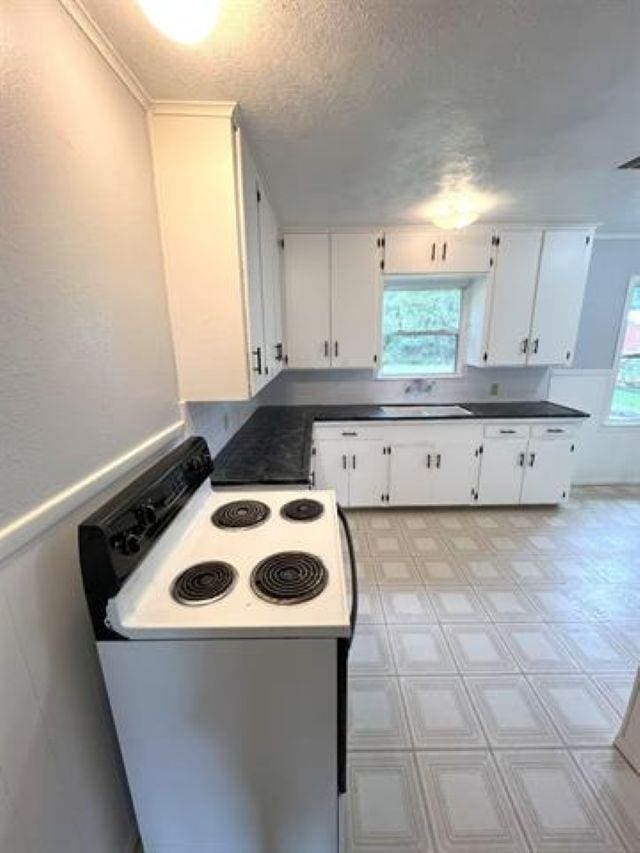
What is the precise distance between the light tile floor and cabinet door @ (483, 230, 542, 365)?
155cm

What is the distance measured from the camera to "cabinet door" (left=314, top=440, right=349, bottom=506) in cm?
313

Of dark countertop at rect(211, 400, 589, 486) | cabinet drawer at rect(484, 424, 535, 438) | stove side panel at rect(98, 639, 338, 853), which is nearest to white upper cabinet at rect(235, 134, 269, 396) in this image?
dark countertop at rect(211, 400, 589, 486)

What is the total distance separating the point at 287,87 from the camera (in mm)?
1216

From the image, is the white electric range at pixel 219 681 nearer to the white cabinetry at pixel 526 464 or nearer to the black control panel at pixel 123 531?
the black control panel at pixel 123 531

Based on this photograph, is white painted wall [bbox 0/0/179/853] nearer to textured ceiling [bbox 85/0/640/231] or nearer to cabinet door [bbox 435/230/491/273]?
textured ceiling [bbox 85/0/640/231]

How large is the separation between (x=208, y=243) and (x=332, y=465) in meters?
2.10

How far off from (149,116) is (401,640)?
100 inches

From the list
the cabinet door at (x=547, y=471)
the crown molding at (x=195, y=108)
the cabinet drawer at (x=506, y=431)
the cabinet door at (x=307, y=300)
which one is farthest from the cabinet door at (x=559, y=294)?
the crown molding at (x=195, y=108)

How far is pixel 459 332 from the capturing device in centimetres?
348

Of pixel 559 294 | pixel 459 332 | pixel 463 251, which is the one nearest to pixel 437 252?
pixel 463 251

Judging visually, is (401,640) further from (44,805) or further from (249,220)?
(249,220)

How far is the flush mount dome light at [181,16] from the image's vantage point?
79 centimetres

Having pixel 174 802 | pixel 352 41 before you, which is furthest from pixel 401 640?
pixel 352 41

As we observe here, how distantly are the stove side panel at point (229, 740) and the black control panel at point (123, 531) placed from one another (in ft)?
0.47
